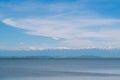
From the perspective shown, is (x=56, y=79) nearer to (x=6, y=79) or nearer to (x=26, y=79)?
(x=26, y=79)

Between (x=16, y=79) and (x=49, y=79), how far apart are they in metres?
3.67

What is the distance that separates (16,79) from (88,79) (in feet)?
26.2

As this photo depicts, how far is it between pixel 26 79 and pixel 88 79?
6.90 metres

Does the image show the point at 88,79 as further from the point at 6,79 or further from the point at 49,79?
the point at 6,79

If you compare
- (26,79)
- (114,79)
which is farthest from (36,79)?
(114,79)

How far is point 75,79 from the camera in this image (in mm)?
35250

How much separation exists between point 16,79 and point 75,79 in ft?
21.5

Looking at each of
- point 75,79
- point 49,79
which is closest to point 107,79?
point 75,79

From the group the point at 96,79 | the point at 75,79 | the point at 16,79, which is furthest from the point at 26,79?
the point at 96,79

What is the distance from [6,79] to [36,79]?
3275 mm

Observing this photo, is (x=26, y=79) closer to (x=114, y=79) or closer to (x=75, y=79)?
(x=75, y=79)

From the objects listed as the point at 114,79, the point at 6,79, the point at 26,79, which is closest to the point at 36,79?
the point at 26,79

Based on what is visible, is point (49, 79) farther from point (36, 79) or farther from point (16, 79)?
A: point (16, 79)

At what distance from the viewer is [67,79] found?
3469 centimetres
